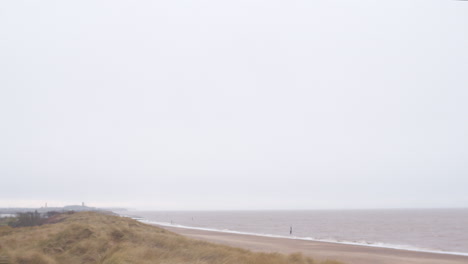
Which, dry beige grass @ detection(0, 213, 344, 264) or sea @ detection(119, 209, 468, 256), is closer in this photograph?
dry beige grass @ detection(0, 213, 344, 264)

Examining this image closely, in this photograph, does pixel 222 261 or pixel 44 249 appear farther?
pixel 44 249

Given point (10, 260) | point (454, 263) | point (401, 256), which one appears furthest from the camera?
point (401, 256)

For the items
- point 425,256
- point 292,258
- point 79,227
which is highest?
point 79,227

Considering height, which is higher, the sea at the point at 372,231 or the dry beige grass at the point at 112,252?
the dry beige grass at the point at 112,252

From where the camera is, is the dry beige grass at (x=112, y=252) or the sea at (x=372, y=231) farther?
the sea at (x=372, y=231)

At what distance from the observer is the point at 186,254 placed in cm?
1248

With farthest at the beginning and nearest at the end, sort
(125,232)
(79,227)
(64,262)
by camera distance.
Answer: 1. (125,232)
2. (79,227)
3. (64,262)

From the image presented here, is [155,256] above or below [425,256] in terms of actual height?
above

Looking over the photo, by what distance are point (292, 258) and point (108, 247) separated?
680 cm

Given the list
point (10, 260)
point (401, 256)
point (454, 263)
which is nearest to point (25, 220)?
point (10, 260)

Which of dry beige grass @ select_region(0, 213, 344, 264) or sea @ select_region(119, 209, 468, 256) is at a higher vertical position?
dry beige grass @ select_region(0, 213, 344, 264)

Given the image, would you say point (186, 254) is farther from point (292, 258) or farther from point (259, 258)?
point (292, 258)

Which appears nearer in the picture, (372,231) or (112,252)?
(112,252)

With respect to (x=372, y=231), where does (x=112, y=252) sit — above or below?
above
